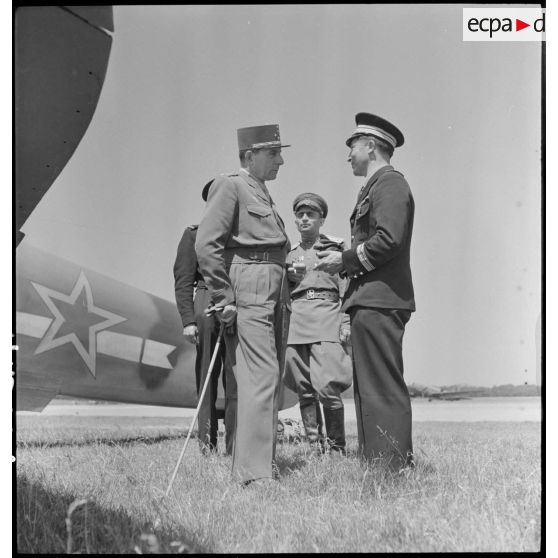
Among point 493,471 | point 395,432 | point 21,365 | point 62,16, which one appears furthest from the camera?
point 21,365

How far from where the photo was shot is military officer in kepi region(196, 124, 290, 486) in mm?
3342

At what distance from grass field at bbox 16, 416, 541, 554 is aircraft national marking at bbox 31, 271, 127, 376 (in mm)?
1717

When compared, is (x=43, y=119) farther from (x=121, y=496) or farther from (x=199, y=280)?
(x=199, y=280)

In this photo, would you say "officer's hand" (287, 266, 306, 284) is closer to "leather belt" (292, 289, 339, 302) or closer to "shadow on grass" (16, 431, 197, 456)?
"leather belt" (292, 289, 339, 302)

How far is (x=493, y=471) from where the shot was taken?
135 inches

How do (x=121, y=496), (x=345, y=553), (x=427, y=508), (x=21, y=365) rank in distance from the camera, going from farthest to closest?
(x=21, y=365) → (x=121, y=496) → (x=427, y=508) → (x=345, y=553)

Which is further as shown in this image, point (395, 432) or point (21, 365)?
point (21, 365)

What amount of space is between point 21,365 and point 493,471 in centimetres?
423

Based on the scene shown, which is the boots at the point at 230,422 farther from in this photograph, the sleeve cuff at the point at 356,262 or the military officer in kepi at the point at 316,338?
the sleeve cuff at the point at 356,262

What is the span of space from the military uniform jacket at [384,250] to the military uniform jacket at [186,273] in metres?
1.57

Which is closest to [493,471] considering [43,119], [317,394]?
[317,394]

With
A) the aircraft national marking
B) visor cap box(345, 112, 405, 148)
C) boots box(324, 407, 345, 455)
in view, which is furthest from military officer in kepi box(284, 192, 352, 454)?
the aircraft national marking

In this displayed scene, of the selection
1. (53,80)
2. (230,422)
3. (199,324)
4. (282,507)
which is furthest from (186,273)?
(53,80)

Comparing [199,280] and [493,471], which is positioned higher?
[199,280]
